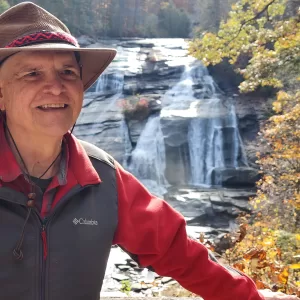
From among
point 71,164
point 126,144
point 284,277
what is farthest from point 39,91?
point 126,144

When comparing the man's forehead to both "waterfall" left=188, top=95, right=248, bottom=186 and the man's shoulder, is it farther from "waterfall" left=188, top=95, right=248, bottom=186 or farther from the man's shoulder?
"waterfall" left=188, top=95, right=248, bottom=186

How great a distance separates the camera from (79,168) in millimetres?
1454

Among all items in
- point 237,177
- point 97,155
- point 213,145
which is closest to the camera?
point 97,155

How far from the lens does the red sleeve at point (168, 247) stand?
144cm

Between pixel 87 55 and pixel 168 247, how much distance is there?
800 mm

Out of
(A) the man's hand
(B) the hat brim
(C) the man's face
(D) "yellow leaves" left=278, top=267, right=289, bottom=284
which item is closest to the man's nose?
(C) the man's face

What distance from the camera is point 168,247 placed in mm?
1468

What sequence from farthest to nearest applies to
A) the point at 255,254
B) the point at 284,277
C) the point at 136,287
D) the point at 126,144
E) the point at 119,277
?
the point at 126,144 → the point at 119,277 → the point at 136,287 → the point at 255,254 → the point at 284,277

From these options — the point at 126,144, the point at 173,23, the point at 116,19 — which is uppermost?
the point at 116,19

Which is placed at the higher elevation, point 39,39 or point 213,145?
point 39,39

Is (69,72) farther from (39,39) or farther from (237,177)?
(237,177)

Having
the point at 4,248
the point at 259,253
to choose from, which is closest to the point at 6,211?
the point at 4,248

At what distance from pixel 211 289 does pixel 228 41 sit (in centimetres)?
630

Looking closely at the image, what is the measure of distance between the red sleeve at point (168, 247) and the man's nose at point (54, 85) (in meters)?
0.38
